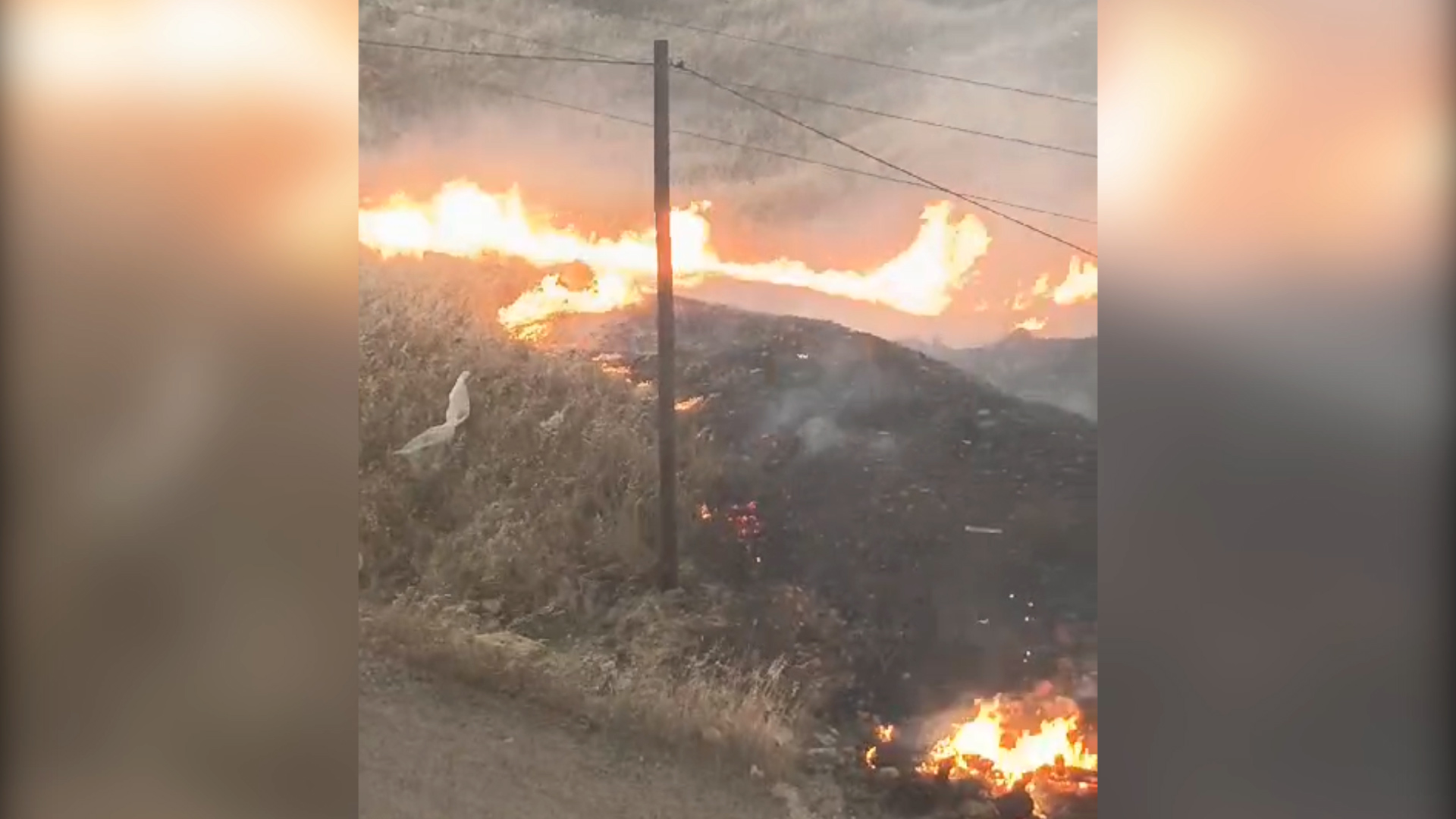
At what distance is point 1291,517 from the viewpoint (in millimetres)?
1991

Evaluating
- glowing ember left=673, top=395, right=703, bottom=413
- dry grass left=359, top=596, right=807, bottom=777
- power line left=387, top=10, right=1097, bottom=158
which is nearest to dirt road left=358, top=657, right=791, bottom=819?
dry grass left=359, top=596, right=807, bottom=777

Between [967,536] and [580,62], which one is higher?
[580,62]

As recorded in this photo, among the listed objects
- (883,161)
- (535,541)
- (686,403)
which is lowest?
(535,541)

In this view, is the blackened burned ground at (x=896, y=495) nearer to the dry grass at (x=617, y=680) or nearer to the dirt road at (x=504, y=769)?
the dry grass at (x=617, y=680)

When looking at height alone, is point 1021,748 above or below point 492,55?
below

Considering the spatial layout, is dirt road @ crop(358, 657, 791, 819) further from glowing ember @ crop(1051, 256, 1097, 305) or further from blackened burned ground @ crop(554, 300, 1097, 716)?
glowing ember @ crop(1051, 256, 1097, 305)

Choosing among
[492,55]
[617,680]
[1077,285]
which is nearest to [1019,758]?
[617,680]

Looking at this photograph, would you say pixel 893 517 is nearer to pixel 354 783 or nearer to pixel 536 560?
pixel 536 560

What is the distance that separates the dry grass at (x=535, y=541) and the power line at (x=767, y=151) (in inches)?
13.3

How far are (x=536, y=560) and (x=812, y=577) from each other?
496 millimetres

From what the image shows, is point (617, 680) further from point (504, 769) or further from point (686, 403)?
point (686, 403)

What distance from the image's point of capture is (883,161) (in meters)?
2.02

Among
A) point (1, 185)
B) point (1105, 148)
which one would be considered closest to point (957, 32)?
point (1105, 148)

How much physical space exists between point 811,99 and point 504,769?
4.31 feet
